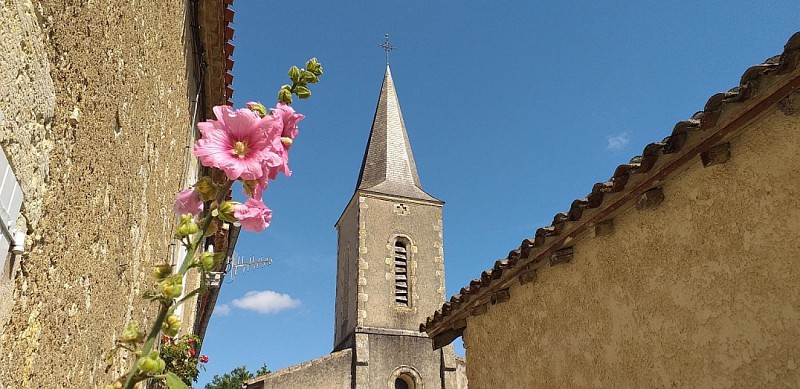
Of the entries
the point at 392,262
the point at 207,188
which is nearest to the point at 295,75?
the point at 207,188

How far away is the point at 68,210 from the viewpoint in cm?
179

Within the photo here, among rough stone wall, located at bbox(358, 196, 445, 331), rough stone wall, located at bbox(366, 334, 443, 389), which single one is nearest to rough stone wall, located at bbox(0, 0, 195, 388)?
rough stone wall, located at bbox(366, 334, 443, 389)

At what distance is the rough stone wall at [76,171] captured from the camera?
1386 mm

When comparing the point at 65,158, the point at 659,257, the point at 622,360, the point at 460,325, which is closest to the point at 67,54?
the point at 65,158

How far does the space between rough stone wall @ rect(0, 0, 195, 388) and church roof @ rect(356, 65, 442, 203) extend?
56.5ft

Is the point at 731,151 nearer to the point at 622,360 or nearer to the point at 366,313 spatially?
the point at 622,360

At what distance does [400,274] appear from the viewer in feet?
62.9

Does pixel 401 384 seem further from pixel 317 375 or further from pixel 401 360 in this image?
pixel 317 375

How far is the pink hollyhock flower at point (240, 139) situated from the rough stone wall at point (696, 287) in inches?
110

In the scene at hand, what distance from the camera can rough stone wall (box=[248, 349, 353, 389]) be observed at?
15.1m

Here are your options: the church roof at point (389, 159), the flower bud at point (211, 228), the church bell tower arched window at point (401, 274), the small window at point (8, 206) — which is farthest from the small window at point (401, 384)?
the flower bud at point (211, 228)

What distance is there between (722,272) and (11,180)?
338cm

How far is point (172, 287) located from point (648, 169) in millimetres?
3454

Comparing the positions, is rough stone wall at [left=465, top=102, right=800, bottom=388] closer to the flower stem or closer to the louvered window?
Result: the flower stem
